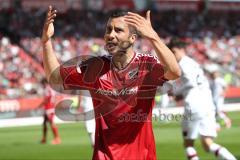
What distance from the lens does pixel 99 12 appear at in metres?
46.3

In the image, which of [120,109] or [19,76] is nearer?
[120,109]

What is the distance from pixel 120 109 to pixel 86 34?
36.6 metres

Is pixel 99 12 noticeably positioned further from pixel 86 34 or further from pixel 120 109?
pixel 120 109

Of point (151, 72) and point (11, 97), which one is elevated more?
point (151, 72)

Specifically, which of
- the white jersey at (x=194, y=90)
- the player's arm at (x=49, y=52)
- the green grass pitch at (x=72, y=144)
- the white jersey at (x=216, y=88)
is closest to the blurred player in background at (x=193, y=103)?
the white jersey at (x=194, y=90)

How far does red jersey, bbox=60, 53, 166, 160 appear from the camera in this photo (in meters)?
6.02

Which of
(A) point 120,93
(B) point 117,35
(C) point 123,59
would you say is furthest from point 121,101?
(B) point 117,35

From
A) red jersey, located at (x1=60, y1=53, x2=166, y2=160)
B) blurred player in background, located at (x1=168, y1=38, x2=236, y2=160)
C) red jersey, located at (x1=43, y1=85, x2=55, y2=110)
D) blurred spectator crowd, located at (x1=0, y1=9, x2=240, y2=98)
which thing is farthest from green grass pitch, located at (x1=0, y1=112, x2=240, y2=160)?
red jersey, located at (x1=60, y1=53, x2=166, y2=160)

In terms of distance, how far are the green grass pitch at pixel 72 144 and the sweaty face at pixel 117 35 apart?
991 cm

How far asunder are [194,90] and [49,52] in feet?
23.9

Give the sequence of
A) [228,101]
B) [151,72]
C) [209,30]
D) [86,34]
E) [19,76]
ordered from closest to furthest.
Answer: [151,72]
[19,76]
[228,101]
[86,34]
[209,30]

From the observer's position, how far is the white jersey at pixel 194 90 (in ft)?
41.1

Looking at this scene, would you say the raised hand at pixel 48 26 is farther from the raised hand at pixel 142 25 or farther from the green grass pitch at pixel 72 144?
the green grass pitch at pixel 72 144

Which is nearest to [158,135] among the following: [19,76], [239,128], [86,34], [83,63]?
[239,128]
